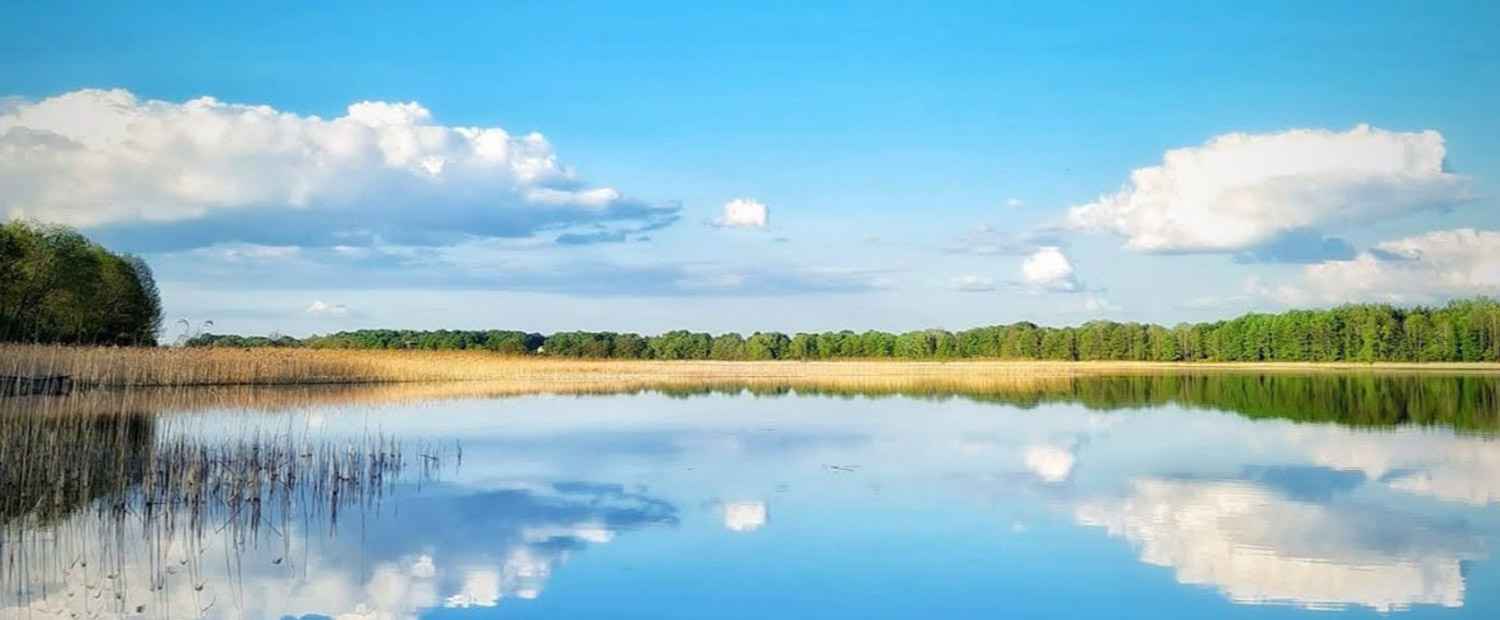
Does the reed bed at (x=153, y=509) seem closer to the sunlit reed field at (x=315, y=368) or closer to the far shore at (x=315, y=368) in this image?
the far shore at (x=315, y=368)

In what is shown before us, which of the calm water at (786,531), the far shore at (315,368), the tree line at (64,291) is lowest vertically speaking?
the calm water at (786,531)

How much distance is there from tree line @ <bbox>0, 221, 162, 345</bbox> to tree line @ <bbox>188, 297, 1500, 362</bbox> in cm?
738

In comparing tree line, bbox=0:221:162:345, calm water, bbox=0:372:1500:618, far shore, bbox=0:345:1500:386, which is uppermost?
tree line, bbox=0:221:162:345

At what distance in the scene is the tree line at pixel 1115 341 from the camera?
2606 inches

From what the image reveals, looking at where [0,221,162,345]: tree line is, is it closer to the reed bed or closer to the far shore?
the far shore

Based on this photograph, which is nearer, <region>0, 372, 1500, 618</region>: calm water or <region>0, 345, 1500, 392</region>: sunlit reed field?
<region>0, 372, 1500, 618</region>: calm water

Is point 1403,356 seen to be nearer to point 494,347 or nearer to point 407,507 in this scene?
point 494,347

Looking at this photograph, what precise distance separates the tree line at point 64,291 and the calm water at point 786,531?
19.7 meters

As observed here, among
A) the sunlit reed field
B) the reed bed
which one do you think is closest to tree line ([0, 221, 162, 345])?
the sunlit reed field

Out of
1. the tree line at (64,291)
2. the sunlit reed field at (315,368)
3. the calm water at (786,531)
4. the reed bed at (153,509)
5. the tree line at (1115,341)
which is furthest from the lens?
the tree line at (1115,341)

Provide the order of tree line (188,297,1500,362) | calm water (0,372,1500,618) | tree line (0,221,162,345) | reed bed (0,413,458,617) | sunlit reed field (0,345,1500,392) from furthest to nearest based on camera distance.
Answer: tree line (188,297,1500,362)
tree line (0,221,162,345)
sunlit reed field (0,345,1500,392)
reed bed (0,413,458,617)
calm water (0,372,1500,618)

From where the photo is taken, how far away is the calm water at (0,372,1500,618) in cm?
733

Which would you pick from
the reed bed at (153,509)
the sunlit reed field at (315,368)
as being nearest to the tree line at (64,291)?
the sunlit reed field at (315,368)

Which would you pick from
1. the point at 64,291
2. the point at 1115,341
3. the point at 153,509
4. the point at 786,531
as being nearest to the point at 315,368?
the point at 64,291
